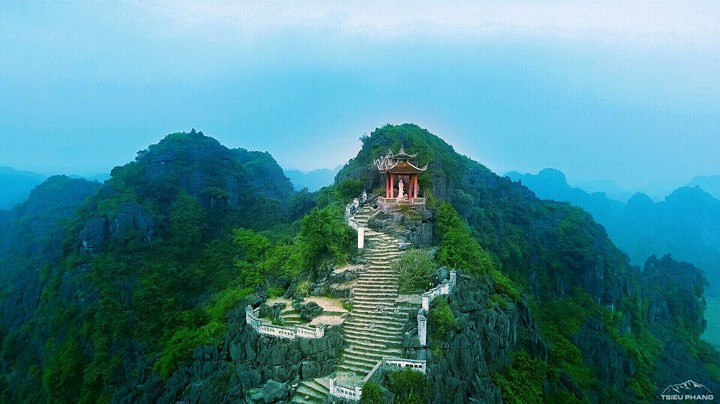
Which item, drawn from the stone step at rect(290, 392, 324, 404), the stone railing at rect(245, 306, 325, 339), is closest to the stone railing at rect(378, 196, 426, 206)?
the stone railing at rect(245, 306, 325, 339)

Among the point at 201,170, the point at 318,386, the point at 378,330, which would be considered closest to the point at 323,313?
the point at 378,330

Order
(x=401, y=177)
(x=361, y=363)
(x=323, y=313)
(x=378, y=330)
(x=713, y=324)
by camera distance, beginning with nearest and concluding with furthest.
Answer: (x=361, y=363) → (x=378, y=330) → (x=323, y=313) → (x=401, y=177) → (x=713, y=324)

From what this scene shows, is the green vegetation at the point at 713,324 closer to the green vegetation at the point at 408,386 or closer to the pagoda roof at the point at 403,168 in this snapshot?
the pagoda roof at the point at 403,168

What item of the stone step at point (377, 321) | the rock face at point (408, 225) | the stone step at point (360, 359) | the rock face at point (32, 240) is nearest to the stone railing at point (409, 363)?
the stone step at point (360, 359)

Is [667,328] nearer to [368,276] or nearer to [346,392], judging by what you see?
[368,276]

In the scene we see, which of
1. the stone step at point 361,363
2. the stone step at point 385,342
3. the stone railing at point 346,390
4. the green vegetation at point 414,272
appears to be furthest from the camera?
the green vegetation at point 414,272

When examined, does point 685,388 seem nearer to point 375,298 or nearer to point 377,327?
point 375,298

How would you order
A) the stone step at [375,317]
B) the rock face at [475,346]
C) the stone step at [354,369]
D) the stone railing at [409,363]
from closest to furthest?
1. the stone railing at [409,363]
2. the rock face at [475,346]
3. the stone step at [354,369]
4. the stone step at [375,317]
